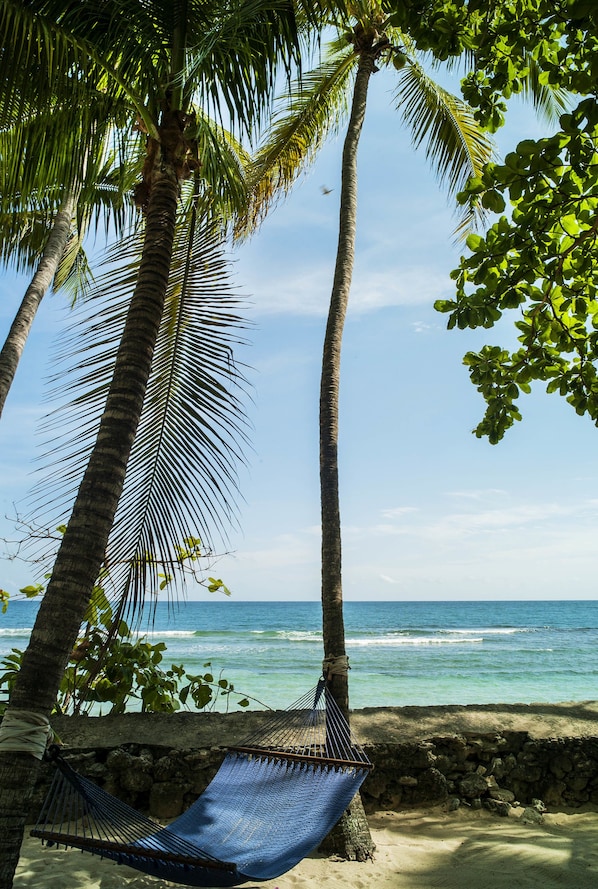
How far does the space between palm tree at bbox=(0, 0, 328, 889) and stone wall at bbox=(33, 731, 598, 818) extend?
1539 millimetres

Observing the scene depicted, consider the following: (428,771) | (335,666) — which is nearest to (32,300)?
(335,666)

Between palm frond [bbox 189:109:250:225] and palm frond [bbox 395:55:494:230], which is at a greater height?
palm frond [bbox 395:55:494:230]

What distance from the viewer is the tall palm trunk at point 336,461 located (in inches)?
105

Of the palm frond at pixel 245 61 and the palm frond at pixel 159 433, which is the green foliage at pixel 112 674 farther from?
the palm frond at pixel 245 61

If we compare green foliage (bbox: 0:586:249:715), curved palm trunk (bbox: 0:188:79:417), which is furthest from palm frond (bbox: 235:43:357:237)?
green foliage (bbox: 0:586:249:715)

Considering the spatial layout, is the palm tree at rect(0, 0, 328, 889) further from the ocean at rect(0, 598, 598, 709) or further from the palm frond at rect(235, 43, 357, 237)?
the palm frond at rect(235, 43, 357, 237)

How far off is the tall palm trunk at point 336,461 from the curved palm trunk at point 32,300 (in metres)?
2.18

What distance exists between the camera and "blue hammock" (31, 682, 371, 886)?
1791mm

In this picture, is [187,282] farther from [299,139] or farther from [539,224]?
[299,139]

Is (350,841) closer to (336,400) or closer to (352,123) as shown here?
(336,400)

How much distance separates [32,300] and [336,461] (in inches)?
138

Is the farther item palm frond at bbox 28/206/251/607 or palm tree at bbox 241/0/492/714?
palm tree at bbox 241/0/492/714

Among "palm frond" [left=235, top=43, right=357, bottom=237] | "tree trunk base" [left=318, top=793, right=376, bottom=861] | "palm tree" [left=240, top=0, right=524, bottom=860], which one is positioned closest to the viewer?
"tree trunk base" [left=318, top=793, right=376, bottom=861]

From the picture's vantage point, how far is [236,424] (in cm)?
262
